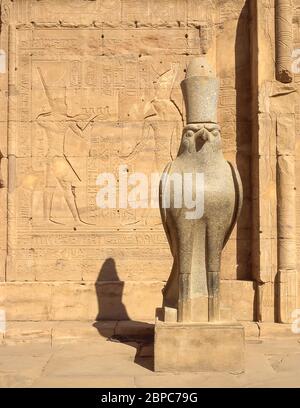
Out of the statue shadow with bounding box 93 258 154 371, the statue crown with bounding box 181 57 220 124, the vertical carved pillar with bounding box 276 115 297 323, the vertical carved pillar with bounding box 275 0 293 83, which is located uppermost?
the vertical carved pillar with bounding box 275 0 293 83

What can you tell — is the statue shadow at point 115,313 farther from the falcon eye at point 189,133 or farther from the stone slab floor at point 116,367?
the falcon eye at point 189,133

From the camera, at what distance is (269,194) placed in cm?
772

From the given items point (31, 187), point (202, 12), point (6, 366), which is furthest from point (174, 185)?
point (202, 12)

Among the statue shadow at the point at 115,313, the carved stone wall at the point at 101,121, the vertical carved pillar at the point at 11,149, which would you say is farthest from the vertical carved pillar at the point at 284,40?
the vertical carved pillar at the point at 11,149

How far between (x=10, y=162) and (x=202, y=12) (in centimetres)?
389

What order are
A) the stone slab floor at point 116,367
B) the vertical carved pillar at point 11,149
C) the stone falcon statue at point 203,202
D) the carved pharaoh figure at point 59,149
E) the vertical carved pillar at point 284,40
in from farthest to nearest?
the carved pharaoh figure at point 59,149 → the vertical carved pillar at point 11,149 → the vertical carved pillar at point 284,40 → the stone falcon statue at point 203,202 → the stone slab floor at point 116,367

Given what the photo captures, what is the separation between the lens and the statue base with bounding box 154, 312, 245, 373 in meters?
Answer: 5.23

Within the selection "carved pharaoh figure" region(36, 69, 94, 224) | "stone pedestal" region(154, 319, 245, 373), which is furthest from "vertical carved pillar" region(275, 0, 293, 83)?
"stone pedestal" region(154, 319, 245, 373)

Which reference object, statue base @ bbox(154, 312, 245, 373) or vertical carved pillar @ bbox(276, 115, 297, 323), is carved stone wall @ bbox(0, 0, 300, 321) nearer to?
vertical carved pillar @ bbox(276, 115, 297, 323)

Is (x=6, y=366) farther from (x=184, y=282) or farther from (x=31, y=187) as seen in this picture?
(x=31, y=187)

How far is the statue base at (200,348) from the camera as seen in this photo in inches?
206

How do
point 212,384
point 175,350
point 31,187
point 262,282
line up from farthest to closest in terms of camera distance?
point 31,187 < point 262,282 < point 175,350 < point 212,384

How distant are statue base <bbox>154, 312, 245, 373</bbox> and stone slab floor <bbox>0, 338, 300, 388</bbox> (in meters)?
0.13

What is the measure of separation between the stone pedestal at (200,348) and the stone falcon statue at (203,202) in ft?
0.52
